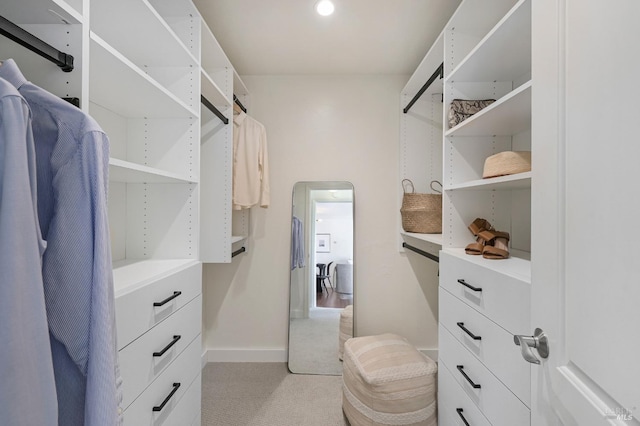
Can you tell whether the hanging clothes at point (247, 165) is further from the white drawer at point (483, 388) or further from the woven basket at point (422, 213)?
the white drawer at point (483, 388)

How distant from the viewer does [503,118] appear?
1.26 meters

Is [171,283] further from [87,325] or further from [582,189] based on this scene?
[582,189]

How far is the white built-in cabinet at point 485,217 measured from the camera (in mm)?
942

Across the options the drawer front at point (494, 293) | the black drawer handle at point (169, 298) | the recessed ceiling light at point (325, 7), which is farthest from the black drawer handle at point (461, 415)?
the recessed ceiling light at point (325, 7)

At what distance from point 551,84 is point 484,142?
102cm

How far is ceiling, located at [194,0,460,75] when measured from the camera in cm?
164

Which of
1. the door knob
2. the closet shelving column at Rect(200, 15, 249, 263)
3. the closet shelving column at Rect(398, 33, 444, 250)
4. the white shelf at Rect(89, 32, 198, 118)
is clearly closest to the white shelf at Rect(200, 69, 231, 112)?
the closet shelving column at Rect(200, 15, 249, 263)

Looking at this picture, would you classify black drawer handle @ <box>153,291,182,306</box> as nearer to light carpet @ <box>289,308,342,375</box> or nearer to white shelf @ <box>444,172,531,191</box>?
white shelf @ <box>444,172,531,191</box>

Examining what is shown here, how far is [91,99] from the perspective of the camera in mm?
1189

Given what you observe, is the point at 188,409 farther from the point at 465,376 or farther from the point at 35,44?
the point at 35,44

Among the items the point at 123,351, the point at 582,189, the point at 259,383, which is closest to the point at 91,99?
the point at 123,351

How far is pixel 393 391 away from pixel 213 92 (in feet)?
6.81

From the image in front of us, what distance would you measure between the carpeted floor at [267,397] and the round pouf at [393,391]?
11.0 inches

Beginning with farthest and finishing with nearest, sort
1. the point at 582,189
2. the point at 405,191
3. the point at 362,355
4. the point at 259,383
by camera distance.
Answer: the point at 405,191 → the point at 259,383 → the point at 362,355 → the point at 582,189
